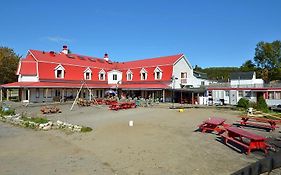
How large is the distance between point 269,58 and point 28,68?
59.9m

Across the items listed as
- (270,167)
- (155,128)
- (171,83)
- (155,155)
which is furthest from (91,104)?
(270,167)

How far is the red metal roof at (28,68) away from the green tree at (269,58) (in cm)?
5467

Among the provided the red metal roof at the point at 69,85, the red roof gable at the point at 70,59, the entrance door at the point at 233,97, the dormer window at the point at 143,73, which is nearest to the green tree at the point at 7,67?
the red roof gable at the point at 70,59

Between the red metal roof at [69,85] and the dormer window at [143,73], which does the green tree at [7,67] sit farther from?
the dormer window at [143,73]

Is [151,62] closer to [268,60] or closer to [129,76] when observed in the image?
[129,76]

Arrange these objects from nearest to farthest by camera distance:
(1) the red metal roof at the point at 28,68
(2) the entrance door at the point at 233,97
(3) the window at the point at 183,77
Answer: (2) the entrance door at the point at 233,97
(1) the red metal roof at the point at 28,68
(3) the window at the point at 183,77

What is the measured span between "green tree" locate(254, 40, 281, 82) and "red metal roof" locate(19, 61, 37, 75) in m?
54.7

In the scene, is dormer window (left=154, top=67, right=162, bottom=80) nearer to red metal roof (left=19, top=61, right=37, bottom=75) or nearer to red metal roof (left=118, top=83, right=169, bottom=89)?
red metal roof (left=118, top=83, right=169, bottom=89)

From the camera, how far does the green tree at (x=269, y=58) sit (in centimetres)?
6489

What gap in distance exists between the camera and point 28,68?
3831cm

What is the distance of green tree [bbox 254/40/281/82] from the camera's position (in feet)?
213

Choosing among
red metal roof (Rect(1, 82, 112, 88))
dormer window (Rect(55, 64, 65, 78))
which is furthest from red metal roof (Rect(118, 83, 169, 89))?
dormer window (Rect(55, 64, 65, 78))

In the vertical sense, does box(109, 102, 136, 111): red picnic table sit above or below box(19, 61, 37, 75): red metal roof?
below

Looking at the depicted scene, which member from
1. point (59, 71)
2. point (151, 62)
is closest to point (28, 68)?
point (59, 71)
